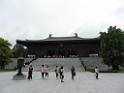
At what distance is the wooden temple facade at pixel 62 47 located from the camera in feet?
170

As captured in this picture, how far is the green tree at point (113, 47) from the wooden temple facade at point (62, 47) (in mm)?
15619

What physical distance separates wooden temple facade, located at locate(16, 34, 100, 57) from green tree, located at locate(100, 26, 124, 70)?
15.6m

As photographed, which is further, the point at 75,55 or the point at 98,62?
the point at 75,55

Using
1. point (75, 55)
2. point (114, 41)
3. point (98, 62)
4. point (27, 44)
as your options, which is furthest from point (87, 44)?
point (114, 41)

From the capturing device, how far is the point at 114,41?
112 ft

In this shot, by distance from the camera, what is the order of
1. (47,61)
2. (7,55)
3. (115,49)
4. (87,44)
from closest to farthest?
1. (115,49)
2. (7,55)
3. (47,61)
4. (87,44)

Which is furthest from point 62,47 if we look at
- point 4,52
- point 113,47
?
point 113,47

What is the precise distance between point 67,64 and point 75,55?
1070cm

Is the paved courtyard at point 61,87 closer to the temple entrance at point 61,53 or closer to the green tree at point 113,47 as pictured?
the green tree at point 113,47

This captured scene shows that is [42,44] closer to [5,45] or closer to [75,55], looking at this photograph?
[75,55]

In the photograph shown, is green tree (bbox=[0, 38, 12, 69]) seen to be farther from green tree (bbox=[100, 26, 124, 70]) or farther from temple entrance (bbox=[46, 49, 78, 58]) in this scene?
green tree (bbox=[100, 26, 124, 70])

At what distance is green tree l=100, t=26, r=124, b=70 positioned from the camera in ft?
111

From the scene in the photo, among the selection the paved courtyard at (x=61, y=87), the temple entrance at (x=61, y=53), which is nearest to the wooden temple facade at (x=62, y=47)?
the temple entrance at (x=61, y=53)

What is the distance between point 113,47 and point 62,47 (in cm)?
2081
